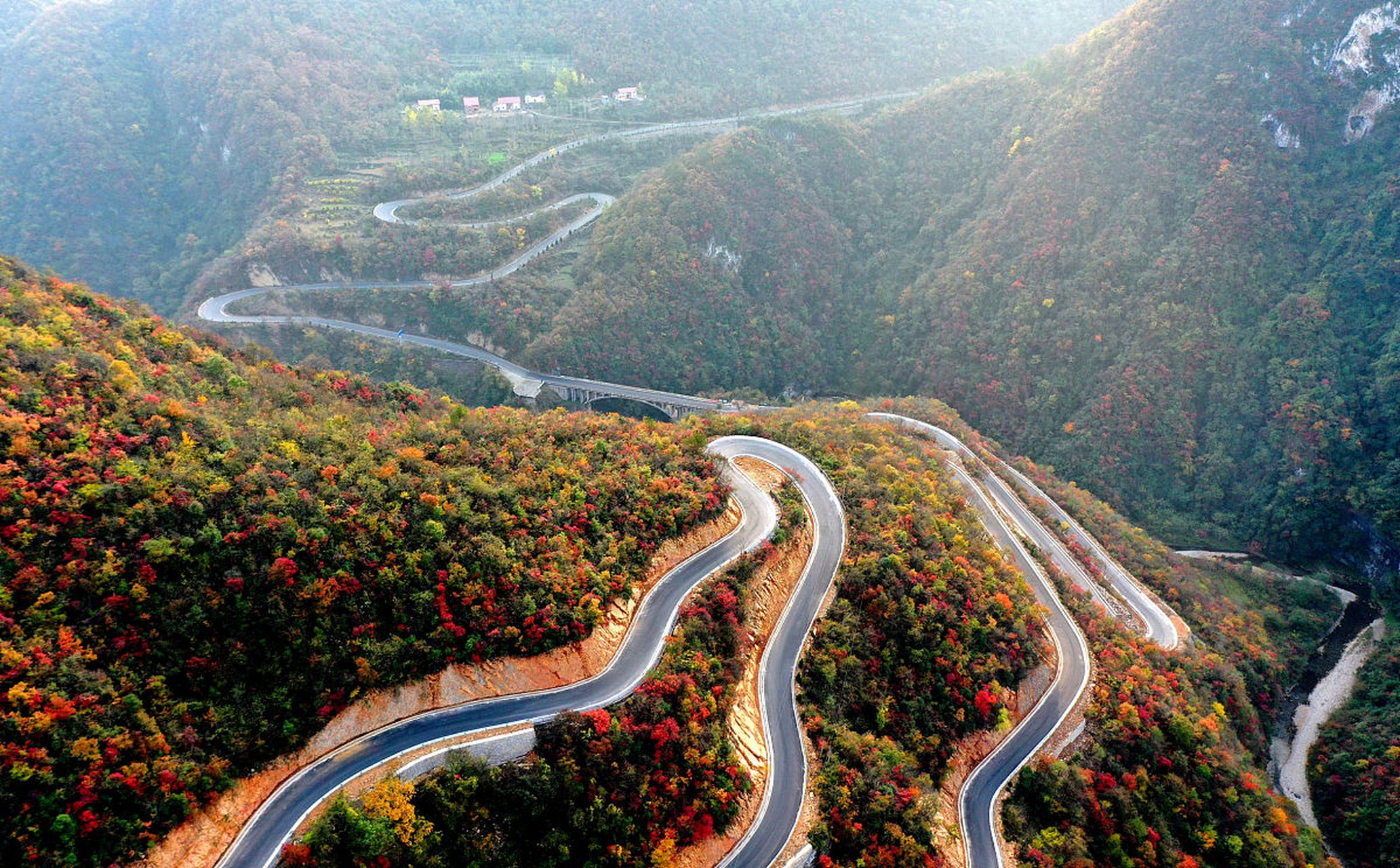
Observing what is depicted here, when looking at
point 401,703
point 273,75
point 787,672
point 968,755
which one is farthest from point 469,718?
point 273,75

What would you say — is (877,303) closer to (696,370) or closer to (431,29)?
(696,370)

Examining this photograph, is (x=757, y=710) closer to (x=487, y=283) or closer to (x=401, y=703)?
(x=401, y=703)

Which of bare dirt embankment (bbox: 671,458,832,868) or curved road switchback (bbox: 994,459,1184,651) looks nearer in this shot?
bare dirt embankment (bbox: 671,458,832,868)

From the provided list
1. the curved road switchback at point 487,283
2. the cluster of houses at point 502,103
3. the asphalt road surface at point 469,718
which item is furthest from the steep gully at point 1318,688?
the cluster of houses at point 502,103

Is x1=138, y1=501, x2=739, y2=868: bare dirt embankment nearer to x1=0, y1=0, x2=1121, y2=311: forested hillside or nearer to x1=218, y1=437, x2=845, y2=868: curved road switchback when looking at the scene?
x1=218, y1=437, x2=845, y2=868: curved road switchback

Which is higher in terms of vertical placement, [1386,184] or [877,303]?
[877,303]

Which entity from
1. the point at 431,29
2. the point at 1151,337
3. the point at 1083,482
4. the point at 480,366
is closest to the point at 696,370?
the point at 480,366

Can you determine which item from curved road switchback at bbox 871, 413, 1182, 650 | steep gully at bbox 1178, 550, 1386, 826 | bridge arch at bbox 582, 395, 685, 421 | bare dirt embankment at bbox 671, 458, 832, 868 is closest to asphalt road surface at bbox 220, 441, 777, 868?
bare dirt embankment at bbox 671, 458, 832, 868
